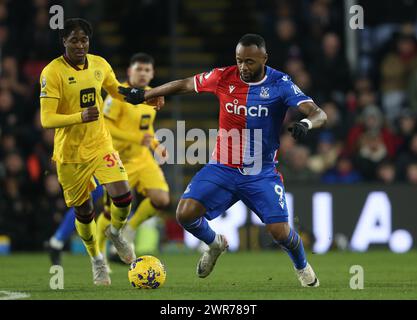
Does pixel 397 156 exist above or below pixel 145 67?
below

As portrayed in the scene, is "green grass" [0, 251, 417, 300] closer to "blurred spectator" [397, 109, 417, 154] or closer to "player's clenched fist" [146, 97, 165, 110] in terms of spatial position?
"player's clenched fist" [146, 97, 165, 110]

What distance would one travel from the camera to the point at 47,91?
10164mm

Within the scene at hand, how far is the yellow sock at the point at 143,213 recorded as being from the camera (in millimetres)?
13039

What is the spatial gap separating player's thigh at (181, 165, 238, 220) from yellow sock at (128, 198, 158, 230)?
3.11 m

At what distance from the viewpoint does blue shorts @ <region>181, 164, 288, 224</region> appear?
978 centimetres

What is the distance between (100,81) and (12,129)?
265 inches

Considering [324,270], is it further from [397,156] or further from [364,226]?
[397,156]

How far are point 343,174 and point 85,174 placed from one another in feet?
22.8

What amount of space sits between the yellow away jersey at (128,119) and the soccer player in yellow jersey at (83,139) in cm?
202

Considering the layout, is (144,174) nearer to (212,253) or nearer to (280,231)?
(212,253)

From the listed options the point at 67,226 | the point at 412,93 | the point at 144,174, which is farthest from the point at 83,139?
the point at 412,93

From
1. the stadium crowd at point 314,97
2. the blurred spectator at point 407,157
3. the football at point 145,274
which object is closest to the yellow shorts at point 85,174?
the football at point 145,274
